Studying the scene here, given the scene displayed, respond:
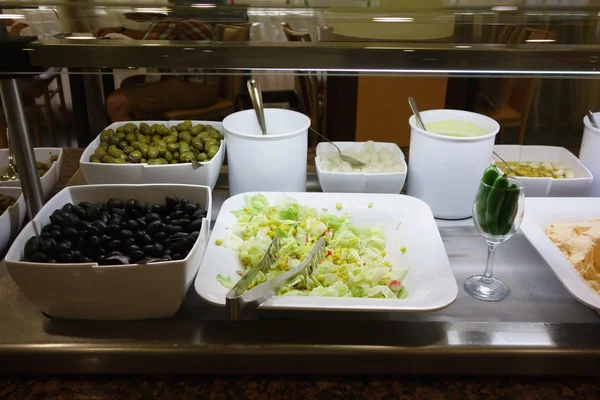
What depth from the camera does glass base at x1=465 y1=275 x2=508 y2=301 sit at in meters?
0.92

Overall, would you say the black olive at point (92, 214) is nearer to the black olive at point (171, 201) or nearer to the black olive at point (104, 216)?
A: the black olive at point (104, 216)

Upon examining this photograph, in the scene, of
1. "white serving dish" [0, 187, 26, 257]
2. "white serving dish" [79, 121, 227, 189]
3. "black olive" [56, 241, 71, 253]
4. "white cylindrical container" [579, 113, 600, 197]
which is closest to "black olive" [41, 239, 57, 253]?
"black olive" [56, 241, 71, 253]

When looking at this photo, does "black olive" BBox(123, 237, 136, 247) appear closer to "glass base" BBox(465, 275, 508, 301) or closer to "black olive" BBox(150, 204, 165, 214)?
"black olive" BBox(150, 204, 165, 214)

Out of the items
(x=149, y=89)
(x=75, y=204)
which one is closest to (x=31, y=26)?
(x=75, y=204)

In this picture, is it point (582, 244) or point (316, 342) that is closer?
point (316, 342)

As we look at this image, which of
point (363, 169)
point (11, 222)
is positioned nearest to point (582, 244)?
point (363, 169)

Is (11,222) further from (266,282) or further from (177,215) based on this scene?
(266,282)

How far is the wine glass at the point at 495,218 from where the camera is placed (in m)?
0.86

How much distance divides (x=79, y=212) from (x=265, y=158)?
39 centimetres

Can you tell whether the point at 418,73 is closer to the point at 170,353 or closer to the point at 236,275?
the point at 236,275

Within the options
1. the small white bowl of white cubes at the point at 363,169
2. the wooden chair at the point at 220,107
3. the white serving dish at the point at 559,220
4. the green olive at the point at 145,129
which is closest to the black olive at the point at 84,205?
the green olive at the point at 145,129

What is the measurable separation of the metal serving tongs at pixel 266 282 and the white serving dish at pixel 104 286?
9 cm

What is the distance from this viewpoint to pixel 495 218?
873 millimetres

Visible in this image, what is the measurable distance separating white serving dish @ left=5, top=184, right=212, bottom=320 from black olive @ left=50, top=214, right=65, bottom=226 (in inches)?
1.6
